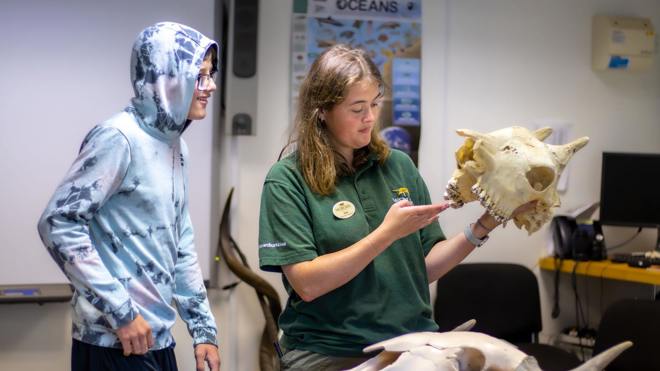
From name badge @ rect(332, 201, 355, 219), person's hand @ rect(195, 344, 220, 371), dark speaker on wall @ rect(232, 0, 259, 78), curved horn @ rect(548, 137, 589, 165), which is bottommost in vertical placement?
person's hand @ rect(195, 344, 220, 371)

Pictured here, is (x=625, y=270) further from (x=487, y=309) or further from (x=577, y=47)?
(x=577, y=47)

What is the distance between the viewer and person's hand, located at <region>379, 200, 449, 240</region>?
1530 millimetres

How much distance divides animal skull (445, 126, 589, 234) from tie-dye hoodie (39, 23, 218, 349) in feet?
2.27

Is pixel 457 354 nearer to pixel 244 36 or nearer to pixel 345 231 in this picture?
pixel 345 231

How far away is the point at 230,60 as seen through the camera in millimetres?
3605

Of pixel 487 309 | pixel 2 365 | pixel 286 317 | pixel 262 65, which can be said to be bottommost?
pixel 2 365

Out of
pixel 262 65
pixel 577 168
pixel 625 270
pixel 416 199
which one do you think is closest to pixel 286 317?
pixel 416 199

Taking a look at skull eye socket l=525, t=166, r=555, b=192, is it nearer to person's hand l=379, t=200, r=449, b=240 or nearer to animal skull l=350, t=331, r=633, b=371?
person's hand l=379, t=200, r=449, b=240

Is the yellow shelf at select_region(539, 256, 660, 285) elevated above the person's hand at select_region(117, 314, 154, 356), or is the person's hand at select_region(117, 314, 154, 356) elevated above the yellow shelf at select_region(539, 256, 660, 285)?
the person's hand at select_region(117, 314, 154, 356)

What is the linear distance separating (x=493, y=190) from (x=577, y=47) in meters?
3.02

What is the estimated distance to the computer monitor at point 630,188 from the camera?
3.99 meters

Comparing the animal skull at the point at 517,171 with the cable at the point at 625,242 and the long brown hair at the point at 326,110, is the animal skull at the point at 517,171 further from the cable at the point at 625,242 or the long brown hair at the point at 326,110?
the cable at the point at 625,242

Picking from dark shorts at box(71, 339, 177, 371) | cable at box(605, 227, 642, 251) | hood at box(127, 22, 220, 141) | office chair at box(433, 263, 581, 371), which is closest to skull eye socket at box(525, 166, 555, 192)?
hood at box(127, 22, 220, 141)

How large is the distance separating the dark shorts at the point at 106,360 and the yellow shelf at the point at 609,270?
2694 millimetres
